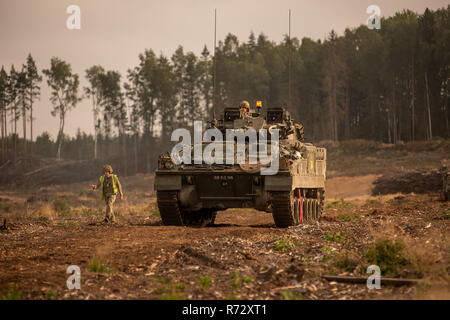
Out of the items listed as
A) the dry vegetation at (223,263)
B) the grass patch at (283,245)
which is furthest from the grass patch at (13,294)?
the grass patch at (283,245)

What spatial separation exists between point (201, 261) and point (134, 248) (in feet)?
6.02

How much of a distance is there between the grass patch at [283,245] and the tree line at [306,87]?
54344mm

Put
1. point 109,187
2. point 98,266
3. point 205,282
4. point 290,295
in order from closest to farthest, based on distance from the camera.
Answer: point 290,295 < point 205,282 < point 98,266 < point 109,187

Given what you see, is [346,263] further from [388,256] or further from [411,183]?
[411,183]

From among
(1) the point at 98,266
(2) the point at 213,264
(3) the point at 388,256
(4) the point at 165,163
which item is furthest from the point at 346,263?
(4) the point at 165,163

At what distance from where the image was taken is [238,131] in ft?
61.5

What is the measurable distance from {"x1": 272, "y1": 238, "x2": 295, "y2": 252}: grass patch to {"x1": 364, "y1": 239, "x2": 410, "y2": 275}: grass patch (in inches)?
79.5

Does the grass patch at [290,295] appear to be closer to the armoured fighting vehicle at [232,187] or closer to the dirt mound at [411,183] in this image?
the armoured fighting vehicle at [232,187]

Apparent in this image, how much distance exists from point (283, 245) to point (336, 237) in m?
1.62

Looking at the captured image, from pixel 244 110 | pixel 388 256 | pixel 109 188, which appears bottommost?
pixel 388 256

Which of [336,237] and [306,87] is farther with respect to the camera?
[306,87]

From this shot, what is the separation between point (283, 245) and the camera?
11938mm

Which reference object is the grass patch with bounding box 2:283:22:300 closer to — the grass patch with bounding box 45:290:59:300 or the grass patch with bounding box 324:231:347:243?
the grass patch with bounding box 45:290:59:300

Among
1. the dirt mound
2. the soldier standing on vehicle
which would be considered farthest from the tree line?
the soldier standing on vehicle
